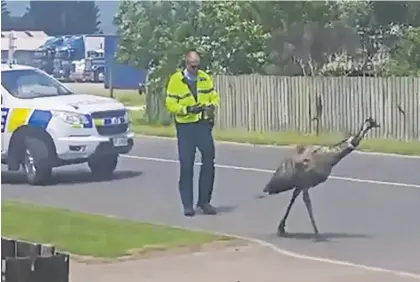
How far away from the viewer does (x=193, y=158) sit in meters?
12.1

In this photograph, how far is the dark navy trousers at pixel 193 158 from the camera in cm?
1205

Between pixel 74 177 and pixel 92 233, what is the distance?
1.52 feet

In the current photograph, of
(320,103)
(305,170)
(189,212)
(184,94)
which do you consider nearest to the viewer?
(184,94)

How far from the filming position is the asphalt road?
39.3 ft

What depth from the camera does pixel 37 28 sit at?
11867mm

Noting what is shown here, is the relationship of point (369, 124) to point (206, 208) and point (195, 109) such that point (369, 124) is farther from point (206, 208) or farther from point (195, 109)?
point (206, 208)

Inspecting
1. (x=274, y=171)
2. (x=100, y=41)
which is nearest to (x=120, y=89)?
(x=100, y=41)

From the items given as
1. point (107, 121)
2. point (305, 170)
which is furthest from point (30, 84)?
point (305, 170)

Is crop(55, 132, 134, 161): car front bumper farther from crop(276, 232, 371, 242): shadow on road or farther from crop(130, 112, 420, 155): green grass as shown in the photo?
crop(276, 232, 371, 242): shadow on road

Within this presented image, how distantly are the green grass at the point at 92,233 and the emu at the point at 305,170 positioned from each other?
1.71ft

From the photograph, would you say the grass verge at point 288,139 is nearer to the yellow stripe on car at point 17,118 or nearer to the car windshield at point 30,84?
the car windshield at point 30,84

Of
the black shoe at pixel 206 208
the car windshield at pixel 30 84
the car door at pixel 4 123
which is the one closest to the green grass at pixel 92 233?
the black shoe at pixel 206 208

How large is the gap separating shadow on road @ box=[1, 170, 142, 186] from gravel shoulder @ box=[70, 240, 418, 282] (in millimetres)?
560

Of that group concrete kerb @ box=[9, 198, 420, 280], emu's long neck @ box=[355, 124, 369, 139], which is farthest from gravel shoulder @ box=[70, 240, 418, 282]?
emu's long neck @ box=[355, 124, 369, 139]
